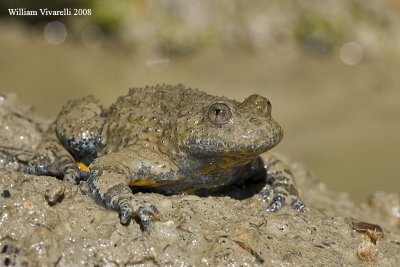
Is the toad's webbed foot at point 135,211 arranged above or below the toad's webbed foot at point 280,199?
below

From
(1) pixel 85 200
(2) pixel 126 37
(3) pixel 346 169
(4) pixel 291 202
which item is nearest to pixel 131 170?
(1) pixel 85 200

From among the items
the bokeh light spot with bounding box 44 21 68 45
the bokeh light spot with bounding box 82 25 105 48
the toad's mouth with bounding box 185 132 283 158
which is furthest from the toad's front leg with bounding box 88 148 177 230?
the bokeh light spot with bounding box 44 21 68 45

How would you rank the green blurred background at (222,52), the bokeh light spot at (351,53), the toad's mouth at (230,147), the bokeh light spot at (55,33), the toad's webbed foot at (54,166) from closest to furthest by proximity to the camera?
the toad's mouth at (230,147)
the toad's webbed foot at (54,166)
the green blurred background at (222,52)
the bokeh light spot at (351,53)
the bokeh light spot at (55,33)

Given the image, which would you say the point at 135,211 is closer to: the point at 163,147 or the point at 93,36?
the point at 163,147

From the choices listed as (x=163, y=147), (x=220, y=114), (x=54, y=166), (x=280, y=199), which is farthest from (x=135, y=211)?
(x=280, y=199)

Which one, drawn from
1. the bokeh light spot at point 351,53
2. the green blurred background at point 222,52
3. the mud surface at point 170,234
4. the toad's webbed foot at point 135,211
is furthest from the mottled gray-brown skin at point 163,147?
the bokeh light spot at point 351,53

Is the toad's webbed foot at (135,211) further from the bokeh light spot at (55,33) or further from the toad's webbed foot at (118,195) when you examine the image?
the bokeh light spot at (55,33)

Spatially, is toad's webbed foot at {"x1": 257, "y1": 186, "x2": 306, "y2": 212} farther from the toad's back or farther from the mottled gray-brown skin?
the toad's back
